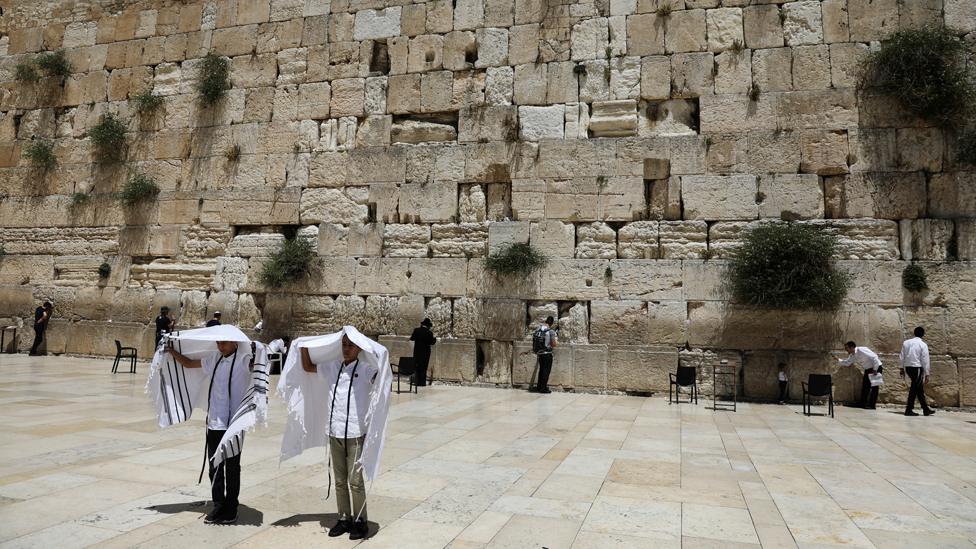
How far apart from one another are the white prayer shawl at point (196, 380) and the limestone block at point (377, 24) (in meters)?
9.15

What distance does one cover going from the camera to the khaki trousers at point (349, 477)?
346 cm

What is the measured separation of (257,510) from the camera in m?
3.82

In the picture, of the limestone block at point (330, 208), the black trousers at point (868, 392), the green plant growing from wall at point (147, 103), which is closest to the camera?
the black trousers at point (868, 392)

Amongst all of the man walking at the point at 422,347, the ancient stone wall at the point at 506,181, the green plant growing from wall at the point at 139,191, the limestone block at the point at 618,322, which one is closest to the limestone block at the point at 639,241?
the ancient stone wall at the point at 506,181

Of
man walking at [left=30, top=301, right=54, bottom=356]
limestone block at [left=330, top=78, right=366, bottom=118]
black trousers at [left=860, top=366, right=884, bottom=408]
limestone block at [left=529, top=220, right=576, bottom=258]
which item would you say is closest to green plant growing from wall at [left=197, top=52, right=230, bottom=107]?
limestone block at [left=330, top=78, right=366, bottom=118]

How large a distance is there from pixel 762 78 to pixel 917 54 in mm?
2115

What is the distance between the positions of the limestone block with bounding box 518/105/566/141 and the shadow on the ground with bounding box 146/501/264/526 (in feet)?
26.8

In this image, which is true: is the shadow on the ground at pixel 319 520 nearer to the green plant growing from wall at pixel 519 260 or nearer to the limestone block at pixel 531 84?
the green plant growing from wall at pixel 519 260

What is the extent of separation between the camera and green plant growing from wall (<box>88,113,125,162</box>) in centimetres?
1285

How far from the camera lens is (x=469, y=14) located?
1129 centimetres

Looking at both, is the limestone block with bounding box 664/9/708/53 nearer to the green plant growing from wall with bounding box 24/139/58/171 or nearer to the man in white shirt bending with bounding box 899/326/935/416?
the man in white shirt bending with bounding box 899/326/935/416

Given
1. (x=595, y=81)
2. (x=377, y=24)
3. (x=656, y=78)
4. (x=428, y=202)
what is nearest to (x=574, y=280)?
(x=428, y=202)

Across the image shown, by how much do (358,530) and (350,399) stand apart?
71 centimetres

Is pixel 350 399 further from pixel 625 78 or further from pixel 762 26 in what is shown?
pixel 762 26
